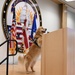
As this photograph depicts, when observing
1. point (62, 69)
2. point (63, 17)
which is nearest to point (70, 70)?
point (62, 69)

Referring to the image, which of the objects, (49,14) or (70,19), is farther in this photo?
(70,19)

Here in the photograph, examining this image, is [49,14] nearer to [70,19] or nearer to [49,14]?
[49,14]

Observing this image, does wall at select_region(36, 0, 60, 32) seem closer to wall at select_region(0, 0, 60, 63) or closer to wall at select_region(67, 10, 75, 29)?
wall at select_region(0, 0, 60, 63)

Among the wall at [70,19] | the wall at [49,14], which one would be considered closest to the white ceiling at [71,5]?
the wall at [70,19]

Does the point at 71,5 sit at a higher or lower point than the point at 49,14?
higher

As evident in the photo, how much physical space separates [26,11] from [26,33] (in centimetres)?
80

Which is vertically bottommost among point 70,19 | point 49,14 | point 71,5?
point 70,19

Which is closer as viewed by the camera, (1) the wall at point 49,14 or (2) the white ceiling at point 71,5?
(1) the wall at point 49,14

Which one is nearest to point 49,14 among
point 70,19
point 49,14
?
point 49,14

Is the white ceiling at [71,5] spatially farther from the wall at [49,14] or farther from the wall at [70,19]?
the wall at [49,14]

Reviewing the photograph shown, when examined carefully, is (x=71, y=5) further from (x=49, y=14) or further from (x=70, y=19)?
(x=49, y=14)

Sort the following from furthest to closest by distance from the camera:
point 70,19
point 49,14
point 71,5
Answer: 1. point 70,19
2. point 71,5
3. point 49,14

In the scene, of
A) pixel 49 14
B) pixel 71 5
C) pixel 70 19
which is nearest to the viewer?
pixel 49 14

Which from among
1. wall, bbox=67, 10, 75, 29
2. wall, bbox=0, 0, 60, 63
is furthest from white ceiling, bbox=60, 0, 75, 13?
wall, bbox=0, 0, 60, 63
